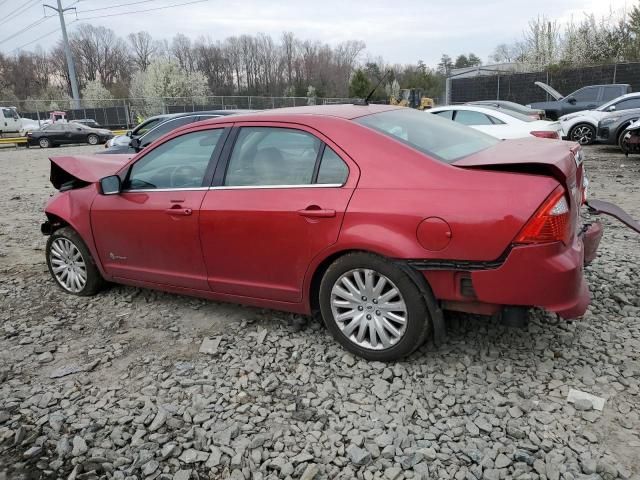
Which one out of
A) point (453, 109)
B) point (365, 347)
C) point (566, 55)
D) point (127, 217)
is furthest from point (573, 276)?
point (566, 55)

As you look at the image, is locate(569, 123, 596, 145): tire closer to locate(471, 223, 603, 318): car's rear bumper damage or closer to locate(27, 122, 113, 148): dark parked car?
locate(471, 223, 603, 318): car's rear bumper damage

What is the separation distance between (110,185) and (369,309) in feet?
7.57

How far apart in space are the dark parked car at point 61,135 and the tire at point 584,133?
72.6ft

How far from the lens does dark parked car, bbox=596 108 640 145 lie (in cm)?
1180

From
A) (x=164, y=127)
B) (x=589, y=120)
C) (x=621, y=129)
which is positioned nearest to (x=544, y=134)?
(x=621, y=129)

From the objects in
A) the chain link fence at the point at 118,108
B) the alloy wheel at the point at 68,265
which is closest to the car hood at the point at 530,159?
the alloy wheel at the point at 68,265

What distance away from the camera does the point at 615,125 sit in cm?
1205

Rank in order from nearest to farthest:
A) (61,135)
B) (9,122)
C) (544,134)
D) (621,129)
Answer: (544,134)
(621,129)
(61,135)
(9,122)

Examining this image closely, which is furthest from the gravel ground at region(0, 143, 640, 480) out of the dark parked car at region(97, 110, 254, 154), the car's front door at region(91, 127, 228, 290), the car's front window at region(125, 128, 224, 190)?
the dark parked car at region(97, 110, 254, 154)

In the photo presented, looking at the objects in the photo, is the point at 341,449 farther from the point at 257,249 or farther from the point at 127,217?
the point at 127,217

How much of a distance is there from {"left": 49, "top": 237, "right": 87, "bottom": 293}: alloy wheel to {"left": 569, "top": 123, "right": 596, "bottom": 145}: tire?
13786 millimetres

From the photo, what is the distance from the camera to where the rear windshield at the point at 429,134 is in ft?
10.2

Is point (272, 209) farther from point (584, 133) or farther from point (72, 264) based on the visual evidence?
point (584, 133)

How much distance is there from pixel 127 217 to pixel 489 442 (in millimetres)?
3016
